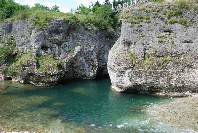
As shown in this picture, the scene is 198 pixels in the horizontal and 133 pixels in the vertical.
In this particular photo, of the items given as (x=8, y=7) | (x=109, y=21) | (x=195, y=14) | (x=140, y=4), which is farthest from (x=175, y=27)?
(x=8, y=7)

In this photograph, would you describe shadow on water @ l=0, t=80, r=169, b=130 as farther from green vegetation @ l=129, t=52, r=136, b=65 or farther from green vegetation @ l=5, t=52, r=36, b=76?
green vegetation @ l=129, t=52, r=136, b=65

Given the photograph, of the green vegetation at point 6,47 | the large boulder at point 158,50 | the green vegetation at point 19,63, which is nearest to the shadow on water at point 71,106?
the large boulder at point 158,50

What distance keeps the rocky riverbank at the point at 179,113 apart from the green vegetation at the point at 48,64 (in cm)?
2039

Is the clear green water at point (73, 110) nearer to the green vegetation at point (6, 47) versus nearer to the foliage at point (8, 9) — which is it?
the green vegetation at point (6, 47)

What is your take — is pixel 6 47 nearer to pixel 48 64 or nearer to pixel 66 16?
pixel 48 64

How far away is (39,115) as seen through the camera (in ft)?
133

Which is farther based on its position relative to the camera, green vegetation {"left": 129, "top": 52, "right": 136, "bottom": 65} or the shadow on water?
green vegetation {"left": 129, "top": 52, "right": 136, "bottom": 65}

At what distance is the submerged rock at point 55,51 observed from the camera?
59.3 meters

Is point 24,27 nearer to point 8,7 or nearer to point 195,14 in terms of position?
point 8,7

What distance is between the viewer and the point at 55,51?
62000mm

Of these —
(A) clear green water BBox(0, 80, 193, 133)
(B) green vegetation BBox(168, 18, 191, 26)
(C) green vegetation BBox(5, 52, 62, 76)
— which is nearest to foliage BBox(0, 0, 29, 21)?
(C) green vegetation BBox(5, 52, 62, 76)

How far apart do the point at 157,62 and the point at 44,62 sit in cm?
1836

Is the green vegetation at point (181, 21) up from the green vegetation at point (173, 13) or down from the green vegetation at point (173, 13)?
down

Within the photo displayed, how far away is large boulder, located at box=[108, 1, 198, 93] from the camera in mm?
47906
